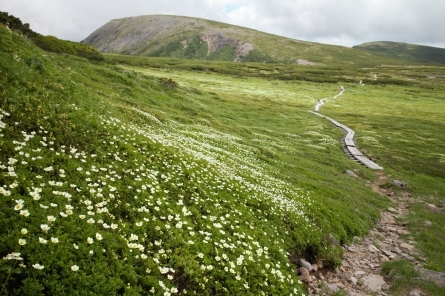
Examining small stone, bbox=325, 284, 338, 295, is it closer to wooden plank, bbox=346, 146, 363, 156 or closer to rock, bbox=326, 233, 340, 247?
rock, bbox=326, 233, 340, 247

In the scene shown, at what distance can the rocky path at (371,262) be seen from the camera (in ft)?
47.5

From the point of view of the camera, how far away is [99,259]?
8180 mm

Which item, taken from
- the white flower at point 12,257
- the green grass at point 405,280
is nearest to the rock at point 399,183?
the green grass at point 405,280

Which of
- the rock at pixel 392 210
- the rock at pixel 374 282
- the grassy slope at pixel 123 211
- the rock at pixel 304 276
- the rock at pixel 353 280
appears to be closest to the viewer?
the grassy slope at pixel 123 211

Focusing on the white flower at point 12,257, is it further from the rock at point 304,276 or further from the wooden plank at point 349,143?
the wooden plank at point 349,143

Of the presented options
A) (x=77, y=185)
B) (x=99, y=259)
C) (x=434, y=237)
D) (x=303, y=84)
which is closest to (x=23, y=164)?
(x=77, y=185)

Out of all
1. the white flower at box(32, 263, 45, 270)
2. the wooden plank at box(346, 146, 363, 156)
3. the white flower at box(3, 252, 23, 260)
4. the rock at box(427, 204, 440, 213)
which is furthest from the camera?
the wooden plank at box(346, 146, 363, 156)

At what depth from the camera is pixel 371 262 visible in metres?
17.9

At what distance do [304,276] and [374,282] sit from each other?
4.62 meters

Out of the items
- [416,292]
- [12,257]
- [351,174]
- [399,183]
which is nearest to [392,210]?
[399,183]

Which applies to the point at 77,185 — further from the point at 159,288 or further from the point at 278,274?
the point at 278,274

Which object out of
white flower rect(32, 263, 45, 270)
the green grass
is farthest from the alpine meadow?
the green grass

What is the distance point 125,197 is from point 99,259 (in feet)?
10.7

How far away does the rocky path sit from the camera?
A: 1449 cm
